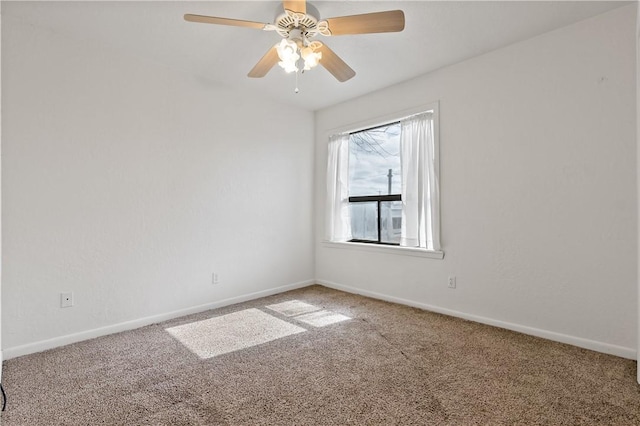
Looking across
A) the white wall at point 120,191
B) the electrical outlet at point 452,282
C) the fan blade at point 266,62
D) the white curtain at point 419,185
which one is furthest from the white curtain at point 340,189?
the fan blade at point 266,62

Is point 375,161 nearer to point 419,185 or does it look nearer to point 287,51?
point 419,185

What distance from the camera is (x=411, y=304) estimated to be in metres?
3.50

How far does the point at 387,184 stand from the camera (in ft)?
12.8

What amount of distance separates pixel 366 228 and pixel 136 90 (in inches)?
113

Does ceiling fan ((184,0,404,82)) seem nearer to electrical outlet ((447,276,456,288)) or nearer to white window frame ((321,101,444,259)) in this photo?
white window frame ((321,101,444,259))

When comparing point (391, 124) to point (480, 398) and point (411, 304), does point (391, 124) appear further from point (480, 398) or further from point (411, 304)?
point (480, 398)

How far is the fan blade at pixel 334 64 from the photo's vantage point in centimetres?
229

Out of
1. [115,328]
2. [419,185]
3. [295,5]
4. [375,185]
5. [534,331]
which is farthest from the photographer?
[375,185]

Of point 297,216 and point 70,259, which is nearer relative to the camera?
point 70,259

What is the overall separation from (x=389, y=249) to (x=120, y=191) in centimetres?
274

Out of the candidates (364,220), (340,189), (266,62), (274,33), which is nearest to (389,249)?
(364,220)

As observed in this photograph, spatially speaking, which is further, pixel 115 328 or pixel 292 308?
pixel 292 308

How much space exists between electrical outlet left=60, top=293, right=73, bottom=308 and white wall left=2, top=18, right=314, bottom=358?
0.03 metres

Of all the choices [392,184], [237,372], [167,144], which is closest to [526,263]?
[392,184]
